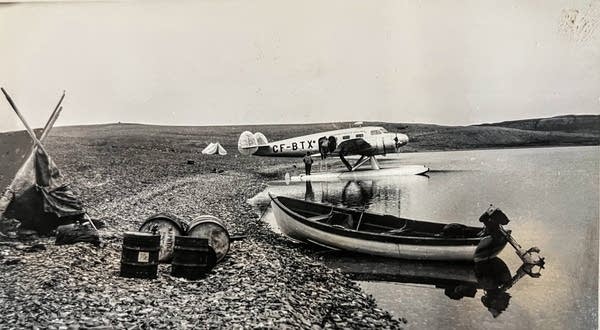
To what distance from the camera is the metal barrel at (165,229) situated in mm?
3529

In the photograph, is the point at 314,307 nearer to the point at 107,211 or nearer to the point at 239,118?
the point at 239,118

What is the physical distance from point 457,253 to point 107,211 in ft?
7.64

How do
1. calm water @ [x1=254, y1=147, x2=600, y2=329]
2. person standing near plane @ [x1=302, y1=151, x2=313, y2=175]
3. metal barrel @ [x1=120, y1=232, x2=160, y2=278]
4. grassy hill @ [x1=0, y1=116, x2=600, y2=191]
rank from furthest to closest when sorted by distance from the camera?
person standing near plane @ [x1=302, y1=151, x2=313, y2=175]
metal barrel @ [x1=120, y1=232, x2=160, y2=278]
grassy hill @ [x1=0, y1=116, x2=600, y2=191]
calm water @ [x1=254, y1=147, x2=600, y2=329]

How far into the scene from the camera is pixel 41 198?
12.3 feet

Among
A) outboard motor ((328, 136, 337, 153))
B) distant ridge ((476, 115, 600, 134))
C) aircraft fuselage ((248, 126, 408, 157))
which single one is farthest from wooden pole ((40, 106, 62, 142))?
distant ridge ((476, 115, 600, 134))

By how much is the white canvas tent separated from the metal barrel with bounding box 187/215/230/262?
1.48 feet

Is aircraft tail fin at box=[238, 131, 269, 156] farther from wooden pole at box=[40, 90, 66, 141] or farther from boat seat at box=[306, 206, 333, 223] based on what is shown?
wooden pole at box=[40, 90, 66, 141]

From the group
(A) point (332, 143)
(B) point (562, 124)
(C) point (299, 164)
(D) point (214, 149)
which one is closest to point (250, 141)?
(D) point (214, 149)

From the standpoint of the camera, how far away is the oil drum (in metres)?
3.42

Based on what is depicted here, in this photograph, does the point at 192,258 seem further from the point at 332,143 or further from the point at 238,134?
the point at 332,143

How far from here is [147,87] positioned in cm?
374

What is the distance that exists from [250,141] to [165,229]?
2.64ft

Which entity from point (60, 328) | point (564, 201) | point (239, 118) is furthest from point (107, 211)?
point (564, 201)

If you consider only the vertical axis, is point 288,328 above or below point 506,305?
below
